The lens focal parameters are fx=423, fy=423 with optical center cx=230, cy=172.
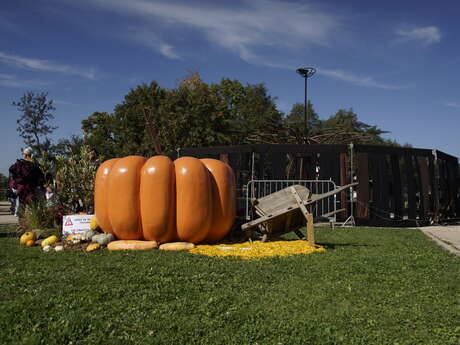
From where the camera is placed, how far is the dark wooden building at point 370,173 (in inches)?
556

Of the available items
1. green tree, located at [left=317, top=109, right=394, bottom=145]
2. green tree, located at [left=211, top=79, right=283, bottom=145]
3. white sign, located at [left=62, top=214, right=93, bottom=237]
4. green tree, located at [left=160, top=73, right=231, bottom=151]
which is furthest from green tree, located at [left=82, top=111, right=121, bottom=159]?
white sign, located at [left=62, top=214, right=93, bottom=237]

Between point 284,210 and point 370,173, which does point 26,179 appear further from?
point 370,173

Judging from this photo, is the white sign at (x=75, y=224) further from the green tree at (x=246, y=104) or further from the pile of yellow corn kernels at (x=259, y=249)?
the green tree at (x=246, y=104)

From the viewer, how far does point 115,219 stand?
7.69m

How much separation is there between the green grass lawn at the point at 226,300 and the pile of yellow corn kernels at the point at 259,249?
0.47 metres

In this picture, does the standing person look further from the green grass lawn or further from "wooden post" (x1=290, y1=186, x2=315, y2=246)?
"wooden post" (x1=290, y1=186, x2=315, y2=246)

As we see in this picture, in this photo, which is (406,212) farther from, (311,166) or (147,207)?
(147,207)

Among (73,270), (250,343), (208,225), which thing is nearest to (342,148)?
(208,225)

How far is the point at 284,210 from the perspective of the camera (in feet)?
26.0

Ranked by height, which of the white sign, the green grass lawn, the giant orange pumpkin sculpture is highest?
the giant orange pumpkin sculpture

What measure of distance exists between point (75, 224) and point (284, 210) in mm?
4234

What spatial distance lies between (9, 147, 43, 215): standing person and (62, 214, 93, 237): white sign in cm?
165

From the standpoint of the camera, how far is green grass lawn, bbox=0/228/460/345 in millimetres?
3416

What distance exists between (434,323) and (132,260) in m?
4.21
